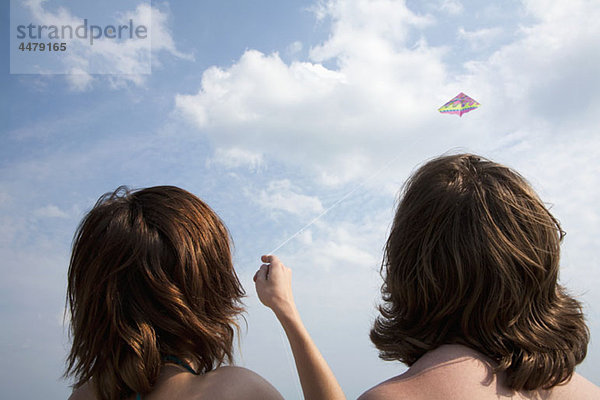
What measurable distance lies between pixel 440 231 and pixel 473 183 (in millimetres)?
360

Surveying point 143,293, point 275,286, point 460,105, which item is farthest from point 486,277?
point 460,105

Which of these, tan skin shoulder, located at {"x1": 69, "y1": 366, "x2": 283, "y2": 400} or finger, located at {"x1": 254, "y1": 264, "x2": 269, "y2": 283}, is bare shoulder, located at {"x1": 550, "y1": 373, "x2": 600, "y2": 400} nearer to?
tan skin shoulder, located at {"x1": 69, "y1": 366, "x2": 283, "y2": 400}

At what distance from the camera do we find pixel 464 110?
42.5ft

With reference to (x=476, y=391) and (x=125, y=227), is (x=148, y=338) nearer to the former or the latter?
(x=125, y=227)

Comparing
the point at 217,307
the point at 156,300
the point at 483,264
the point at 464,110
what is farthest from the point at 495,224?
the point at 464,110

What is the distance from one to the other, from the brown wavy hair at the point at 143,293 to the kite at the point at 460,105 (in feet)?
35.2

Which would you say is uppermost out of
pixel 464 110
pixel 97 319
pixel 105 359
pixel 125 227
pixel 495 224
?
pixel 464 110

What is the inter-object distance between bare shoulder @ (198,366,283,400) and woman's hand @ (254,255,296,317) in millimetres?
636

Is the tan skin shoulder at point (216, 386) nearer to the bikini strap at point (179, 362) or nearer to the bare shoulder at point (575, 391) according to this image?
the bikini strap at point (179, 362)

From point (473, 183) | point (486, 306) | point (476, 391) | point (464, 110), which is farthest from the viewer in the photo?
point (464, 110)

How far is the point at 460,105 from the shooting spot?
13164mm

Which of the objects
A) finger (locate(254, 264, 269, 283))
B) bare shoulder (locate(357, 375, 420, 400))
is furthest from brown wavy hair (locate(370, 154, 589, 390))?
finger (locate(254, 264, 269, 283))

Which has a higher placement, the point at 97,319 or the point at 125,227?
the point at 125,227

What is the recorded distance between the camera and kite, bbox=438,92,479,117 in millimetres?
12931
